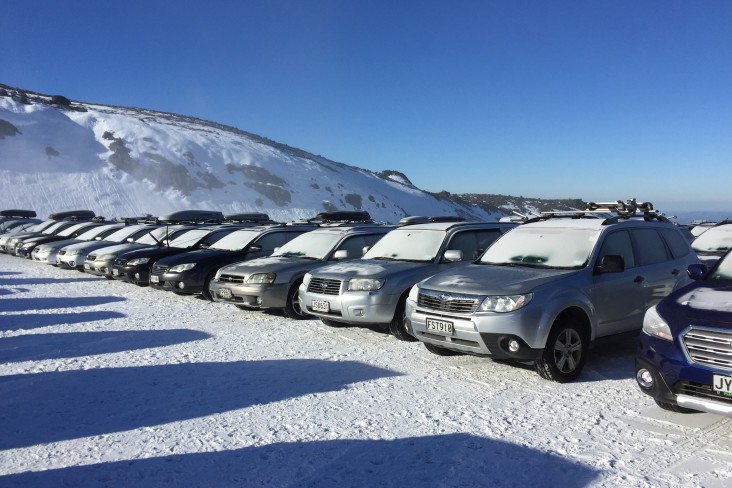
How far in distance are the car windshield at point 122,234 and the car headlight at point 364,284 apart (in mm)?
11988

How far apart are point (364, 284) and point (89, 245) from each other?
12270 millimetres

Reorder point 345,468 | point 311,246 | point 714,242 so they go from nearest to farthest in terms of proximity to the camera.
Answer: point 345,468 → point 311,246 → point 714,242

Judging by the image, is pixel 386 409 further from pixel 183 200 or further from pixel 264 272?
pixel 183 200

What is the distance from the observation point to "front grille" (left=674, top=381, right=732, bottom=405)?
4039 millimetres

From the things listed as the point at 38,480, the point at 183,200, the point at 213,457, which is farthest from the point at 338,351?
the point at 183,200

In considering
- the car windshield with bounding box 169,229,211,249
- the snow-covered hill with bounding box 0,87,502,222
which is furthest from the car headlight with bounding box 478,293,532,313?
the snow-covered hill with bounding box 0,87,502,222

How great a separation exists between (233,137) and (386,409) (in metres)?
105

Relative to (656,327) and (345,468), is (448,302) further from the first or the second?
(345,468)

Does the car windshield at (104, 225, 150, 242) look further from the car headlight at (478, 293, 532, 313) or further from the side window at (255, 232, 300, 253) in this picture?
the car headlight at (478, 293, 532, 313)

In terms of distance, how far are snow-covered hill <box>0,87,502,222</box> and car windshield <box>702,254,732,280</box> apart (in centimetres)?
6424

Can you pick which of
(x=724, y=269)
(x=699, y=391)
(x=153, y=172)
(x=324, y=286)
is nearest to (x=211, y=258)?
(x=324, y=286)

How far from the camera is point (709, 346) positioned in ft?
13.7

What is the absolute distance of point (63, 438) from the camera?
4.43 metres

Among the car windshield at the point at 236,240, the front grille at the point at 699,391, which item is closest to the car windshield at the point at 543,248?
the front grille at the point at 699,391
